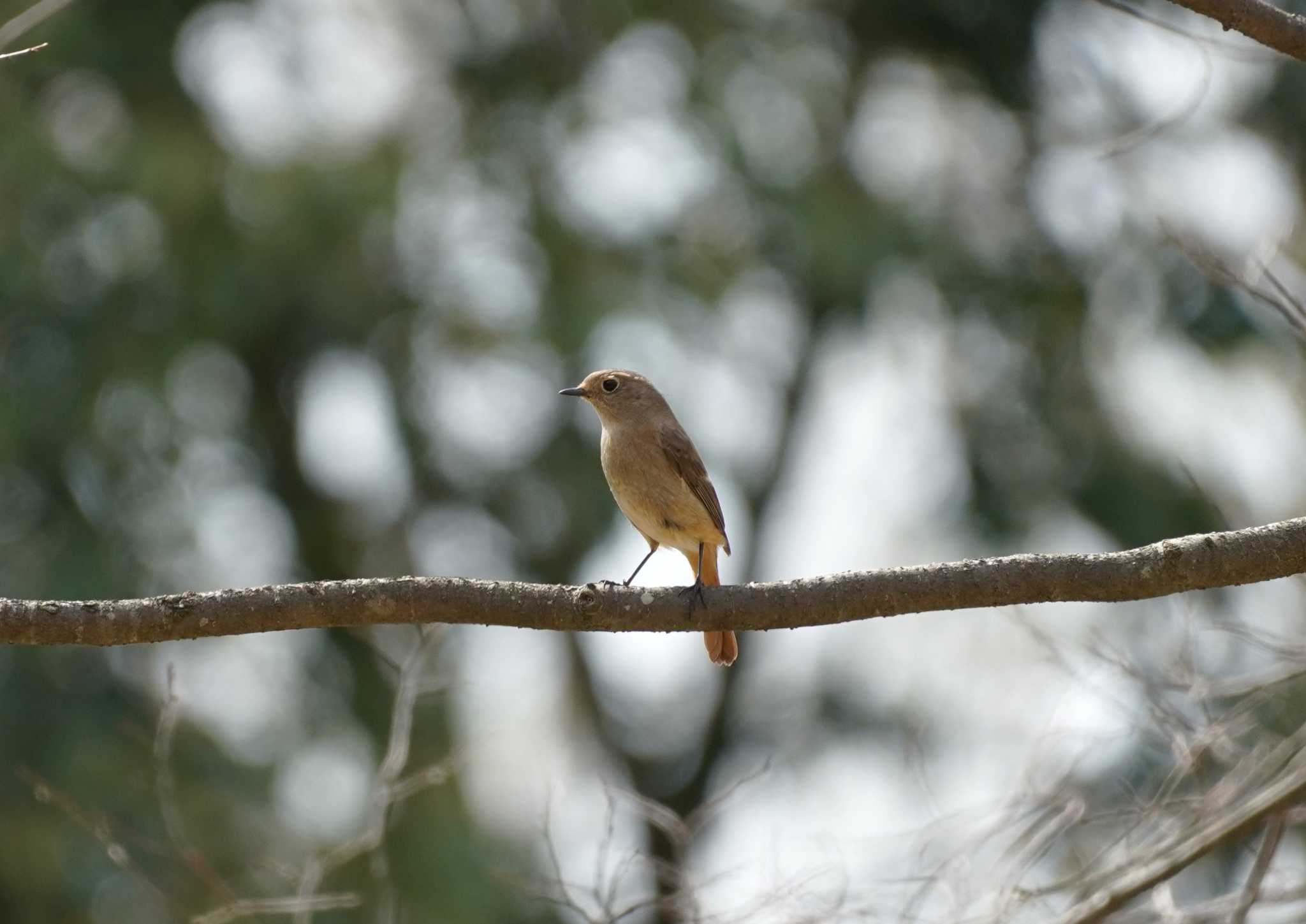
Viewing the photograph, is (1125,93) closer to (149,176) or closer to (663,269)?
(663,269)

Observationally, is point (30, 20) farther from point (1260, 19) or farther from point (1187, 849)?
point (1187, 849)

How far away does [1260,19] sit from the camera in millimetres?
3420

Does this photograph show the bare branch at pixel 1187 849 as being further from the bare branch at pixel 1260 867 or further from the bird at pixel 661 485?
the bird at pixel 661 485

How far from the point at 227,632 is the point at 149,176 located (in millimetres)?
6646

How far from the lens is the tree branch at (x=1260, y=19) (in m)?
3.41

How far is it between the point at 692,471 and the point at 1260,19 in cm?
300

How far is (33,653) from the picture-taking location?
945 cm

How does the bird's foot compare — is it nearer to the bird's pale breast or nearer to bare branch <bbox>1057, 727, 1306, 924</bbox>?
bare branch <bbox>1057, 727, 1306, 924</bbox>

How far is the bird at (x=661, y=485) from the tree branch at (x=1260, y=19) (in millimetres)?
2802

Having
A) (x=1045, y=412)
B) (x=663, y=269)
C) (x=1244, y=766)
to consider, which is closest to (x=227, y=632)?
(x=1244, y=766)

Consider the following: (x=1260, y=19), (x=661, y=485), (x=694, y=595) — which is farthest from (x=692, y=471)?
(x=1260, y=19)

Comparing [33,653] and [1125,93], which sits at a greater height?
[1125,93]

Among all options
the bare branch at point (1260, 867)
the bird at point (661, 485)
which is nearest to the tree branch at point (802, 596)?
the bare branch at point (1260, 867)

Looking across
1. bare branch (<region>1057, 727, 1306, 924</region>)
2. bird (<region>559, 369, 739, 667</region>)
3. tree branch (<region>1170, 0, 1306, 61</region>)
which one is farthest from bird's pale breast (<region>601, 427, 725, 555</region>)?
tree branch (<region>1170, 0, 1306, 61</region>)
